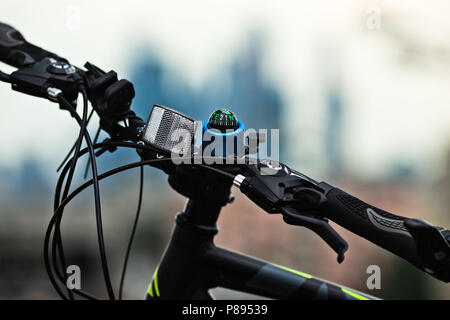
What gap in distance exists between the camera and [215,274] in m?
1.38

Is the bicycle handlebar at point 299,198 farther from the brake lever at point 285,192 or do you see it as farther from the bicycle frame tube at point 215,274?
the bicycle frame tube at point 215,274

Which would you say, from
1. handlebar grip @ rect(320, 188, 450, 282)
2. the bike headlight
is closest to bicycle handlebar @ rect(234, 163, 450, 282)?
handlebar grip @ rect(320, 188, 450, 282)

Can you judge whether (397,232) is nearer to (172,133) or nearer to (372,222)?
(372,222)

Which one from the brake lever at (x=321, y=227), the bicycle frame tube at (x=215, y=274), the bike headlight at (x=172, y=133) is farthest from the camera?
the bicycle frame tube at (x=215, y=274)

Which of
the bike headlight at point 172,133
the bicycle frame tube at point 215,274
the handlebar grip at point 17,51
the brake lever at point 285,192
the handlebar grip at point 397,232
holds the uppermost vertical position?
the handlebar grip at point 17,51

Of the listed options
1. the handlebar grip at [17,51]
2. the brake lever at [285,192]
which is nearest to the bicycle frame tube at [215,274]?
the brake lever at [285,192]

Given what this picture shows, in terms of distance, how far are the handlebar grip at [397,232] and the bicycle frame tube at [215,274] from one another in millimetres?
455

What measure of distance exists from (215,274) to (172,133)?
505 mm

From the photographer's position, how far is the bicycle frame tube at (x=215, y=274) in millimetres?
1339

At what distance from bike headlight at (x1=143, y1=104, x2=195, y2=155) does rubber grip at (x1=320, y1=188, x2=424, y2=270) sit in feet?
0.94

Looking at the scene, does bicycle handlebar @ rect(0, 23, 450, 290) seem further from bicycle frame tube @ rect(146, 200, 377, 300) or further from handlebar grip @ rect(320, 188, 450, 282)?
bicycle frame tube @ rect(146, 200, 377, 300)

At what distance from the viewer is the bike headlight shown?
1.02 metres

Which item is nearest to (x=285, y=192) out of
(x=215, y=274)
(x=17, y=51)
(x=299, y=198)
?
(x=299, y=198)

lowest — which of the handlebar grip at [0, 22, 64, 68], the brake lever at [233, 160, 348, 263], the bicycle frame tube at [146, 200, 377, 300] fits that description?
the bicycle frame tube at [146, 200, 377, 300]
